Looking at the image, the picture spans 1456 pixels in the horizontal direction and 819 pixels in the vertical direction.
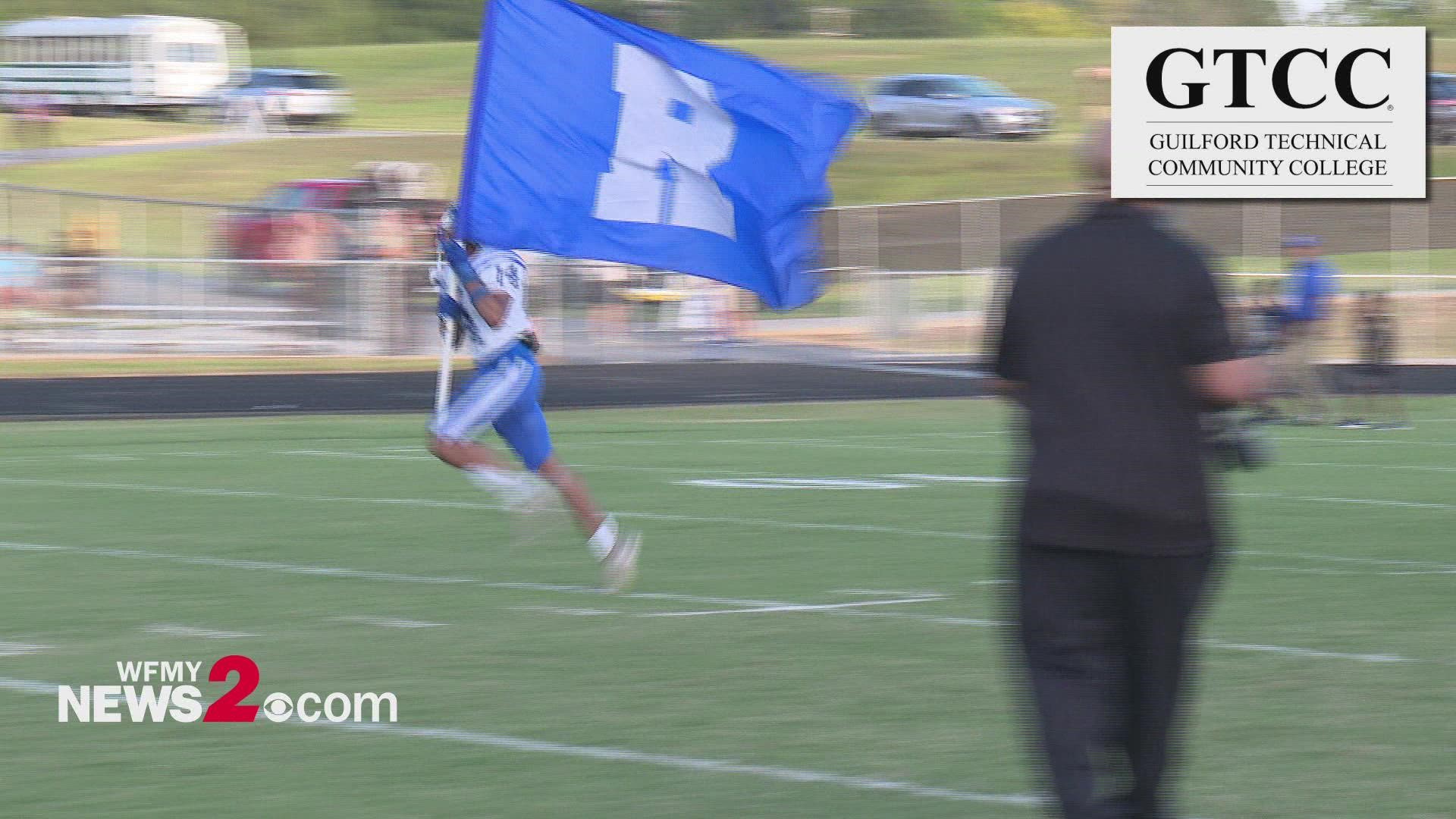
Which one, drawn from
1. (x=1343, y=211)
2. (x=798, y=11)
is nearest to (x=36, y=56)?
(x=1343, y=211)

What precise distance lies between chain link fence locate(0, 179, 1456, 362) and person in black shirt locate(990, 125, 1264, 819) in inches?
686

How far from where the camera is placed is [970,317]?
27.2 metres

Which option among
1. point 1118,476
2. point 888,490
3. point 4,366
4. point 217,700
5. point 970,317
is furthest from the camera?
point 970,317

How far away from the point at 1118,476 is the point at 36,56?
56.6m

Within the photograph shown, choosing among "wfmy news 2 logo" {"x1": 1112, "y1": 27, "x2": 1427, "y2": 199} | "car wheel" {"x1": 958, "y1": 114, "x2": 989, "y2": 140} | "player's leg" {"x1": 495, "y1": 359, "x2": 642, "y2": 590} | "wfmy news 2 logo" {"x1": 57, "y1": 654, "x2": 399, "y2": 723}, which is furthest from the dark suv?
"wfmy news 2 logo" {"x1": 57, "y1": 654, "x2": 399, "y2": 723}

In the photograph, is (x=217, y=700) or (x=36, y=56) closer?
(x=217, y=700)

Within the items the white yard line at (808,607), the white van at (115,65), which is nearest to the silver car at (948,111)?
the white van at (115,65)

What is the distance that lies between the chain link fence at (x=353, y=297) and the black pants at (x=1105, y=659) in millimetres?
17442

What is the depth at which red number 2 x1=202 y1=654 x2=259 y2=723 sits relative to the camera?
6.41 metres

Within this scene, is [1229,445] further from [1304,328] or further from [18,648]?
[1304,328]

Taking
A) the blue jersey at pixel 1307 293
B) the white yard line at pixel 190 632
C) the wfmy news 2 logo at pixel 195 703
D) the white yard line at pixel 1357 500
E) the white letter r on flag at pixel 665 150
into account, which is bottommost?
the wfmy news 2 logo at pixel 195 703

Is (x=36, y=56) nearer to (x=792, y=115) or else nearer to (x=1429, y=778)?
(x=792, y=115)

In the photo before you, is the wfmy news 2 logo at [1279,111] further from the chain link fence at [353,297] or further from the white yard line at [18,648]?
the white yard line at [18,648]

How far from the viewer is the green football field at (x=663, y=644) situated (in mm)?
5602
